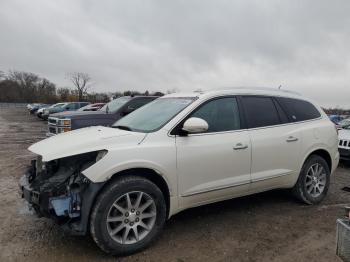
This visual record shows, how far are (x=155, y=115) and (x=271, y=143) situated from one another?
5.50ft

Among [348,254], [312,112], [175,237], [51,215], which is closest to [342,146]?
[312,112]

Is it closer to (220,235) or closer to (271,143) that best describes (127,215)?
(220,235)

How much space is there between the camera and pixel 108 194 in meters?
3.38

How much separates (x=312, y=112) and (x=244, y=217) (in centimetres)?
215

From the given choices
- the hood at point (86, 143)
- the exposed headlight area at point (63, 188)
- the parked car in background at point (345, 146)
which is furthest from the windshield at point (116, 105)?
the parked car in background at point (345, 146)

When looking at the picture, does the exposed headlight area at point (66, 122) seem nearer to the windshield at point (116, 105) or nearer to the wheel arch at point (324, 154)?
the windshield at point (116, 105)

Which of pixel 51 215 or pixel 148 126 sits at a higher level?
pixel 148 126

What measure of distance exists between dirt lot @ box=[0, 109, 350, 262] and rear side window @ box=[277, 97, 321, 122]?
1.33 meters

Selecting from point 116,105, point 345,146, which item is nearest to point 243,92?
point 345,146

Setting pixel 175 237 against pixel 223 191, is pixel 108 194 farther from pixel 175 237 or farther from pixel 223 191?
pixel 223 191

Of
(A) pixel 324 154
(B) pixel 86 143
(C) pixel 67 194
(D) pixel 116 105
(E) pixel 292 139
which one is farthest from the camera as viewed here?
(D) pixel 116 105

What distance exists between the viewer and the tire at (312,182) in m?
5.14

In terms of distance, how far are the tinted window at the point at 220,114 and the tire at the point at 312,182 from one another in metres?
1.54

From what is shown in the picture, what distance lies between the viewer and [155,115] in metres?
4.41
